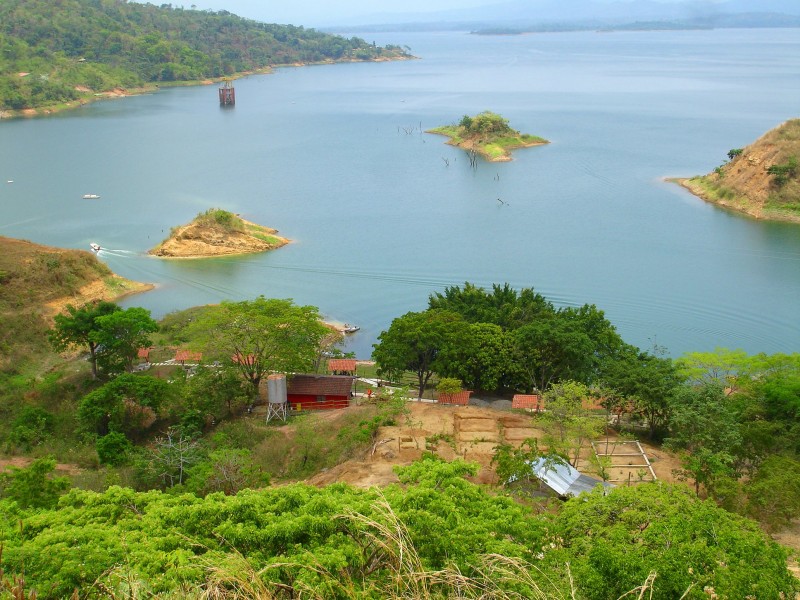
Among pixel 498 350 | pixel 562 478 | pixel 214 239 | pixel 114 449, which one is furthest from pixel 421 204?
pixel 562 478

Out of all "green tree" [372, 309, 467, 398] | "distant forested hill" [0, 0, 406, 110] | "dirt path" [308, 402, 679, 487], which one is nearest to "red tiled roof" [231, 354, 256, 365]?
"green tree" [372, 309, 467, 398]

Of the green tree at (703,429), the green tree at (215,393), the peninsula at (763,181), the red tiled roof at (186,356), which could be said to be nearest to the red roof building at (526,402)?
the green tree at (703,429)

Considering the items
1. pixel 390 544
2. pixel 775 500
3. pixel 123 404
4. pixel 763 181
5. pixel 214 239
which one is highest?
pixel 390 544

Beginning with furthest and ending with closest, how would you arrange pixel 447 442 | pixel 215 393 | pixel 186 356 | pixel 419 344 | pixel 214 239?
pixel 214 239 < pixel 186 356 < pixel 419 344 < pixel 215 393 < pixel 447 442

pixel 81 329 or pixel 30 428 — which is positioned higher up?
pixel 81 329

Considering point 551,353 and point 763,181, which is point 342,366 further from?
point 763,181

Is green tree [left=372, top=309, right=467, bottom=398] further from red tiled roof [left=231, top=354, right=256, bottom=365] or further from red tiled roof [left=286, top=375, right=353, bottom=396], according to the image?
red tiled roof [left=231, top=354, right=256, bottom=365]

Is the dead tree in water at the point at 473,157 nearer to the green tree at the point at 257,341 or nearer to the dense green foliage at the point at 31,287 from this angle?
the dense green foliage at the point at 31,287
